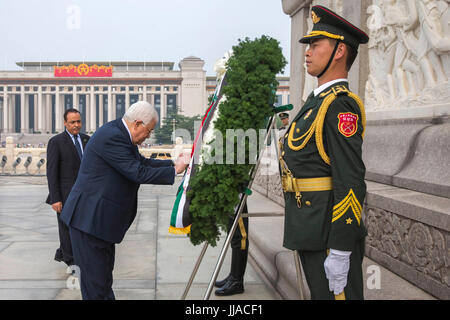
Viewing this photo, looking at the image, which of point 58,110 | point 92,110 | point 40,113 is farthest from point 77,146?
point 40,113

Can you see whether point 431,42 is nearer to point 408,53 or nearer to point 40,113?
point 408,53

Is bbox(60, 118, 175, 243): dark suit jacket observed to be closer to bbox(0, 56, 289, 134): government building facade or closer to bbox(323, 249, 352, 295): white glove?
bbox(323, 249, 352, 295): white glove

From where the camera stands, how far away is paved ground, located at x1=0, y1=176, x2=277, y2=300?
3.42 metres

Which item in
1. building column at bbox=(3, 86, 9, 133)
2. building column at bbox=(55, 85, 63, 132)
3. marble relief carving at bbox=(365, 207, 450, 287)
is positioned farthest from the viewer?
building column at bbox=(55, 85, 63, 132)

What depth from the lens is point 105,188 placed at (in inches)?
96.4

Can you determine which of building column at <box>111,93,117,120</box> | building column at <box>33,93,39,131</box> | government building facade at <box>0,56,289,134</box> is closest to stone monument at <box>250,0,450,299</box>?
government building facade at <box>0,56,289,134</box>

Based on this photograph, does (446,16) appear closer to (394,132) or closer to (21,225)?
(394,132)

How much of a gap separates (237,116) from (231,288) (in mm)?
1725

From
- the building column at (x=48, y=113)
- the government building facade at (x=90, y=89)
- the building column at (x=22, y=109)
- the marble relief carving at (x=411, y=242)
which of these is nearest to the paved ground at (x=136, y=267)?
the marble relief carving at (x=411, y=242)

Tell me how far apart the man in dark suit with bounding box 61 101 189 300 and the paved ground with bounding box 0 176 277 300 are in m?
0.95

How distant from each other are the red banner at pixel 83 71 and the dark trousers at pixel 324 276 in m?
84.2

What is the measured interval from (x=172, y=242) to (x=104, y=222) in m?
2.79

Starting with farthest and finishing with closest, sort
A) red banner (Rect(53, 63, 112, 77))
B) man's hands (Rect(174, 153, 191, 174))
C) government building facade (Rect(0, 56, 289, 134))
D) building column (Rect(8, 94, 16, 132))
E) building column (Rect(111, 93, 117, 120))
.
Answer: building column (Rect(111, 93, 117, 120)), building column (Rect(8, 94, 16, 132)), red banner (Rect(53, 63, 112, 77)), government building facade (Rect(0, 56, 289, 134)), man's hands (Rect(174, 153, 191, 174))
